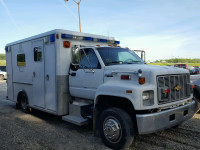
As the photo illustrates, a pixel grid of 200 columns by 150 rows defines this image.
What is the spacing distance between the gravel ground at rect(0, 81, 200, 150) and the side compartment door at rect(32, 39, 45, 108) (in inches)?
27.5

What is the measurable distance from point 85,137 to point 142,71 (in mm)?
2179

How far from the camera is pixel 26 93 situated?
24.1 feet

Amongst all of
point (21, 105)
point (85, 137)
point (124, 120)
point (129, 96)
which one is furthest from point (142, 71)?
point (21, 105)

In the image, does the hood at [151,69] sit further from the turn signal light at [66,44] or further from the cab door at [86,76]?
the turn signal light at [66,44]

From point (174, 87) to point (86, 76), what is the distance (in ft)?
6.93

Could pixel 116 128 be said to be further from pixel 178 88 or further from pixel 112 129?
pixel 178 88

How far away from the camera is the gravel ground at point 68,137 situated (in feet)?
14.6

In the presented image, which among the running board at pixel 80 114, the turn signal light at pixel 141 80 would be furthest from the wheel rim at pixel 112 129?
the turn signal light at pixel 141 80

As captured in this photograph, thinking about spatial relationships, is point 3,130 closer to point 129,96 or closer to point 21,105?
point 21,105

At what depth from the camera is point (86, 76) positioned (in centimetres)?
525

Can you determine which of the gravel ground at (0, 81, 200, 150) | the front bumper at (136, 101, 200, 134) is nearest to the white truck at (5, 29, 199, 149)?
the front bumper at (136, 101, 200, 134)

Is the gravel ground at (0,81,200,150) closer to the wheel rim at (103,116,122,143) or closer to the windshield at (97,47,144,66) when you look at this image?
the wheel rim at (103,116,122,143)

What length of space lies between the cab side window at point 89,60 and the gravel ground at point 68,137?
172 cm

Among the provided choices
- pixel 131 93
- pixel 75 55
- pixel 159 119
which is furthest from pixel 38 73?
pixel 159 119
